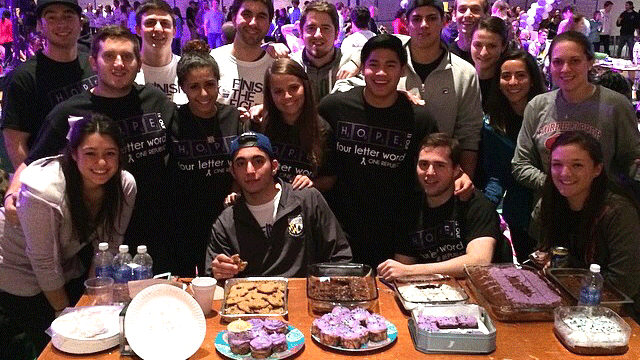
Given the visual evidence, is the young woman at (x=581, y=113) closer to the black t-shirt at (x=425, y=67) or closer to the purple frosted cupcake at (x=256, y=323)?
the black t-shirt at (x=425, y=67)

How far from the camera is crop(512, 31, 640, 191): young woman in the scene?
10.5 ft

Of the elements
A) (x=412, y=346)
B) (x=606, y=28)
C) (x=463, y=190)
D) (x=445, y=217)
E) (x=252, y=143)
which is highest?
(x=606, y=28)

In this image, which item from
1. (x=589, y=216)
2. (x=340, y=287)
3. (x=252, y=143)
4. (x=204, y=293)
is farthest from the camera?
(x=252, y=143)

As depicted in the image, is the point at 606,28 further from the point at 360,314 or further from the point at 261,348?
the point at 261,348

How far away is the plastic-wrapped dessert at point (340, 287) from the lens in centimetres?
236

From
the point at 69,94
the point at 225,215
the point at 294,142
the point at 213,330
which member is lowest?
the point at 213,330

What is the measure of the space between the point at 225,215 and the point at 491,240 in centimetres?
132

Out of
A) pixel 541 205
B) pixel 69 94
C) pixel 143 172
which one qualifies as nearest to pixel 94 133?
pixel 143 172

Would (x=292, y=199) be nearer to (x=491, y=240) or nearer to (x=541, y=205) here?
(x=491, y=240)

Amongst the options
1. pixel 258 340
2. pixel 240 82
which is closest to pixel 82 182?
pixel 258 340

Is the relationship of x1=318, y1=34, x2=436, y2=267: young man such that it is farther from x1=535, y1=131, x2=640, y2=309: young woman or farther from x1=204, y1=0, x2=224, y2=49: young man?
x1=204, y1=0, x2=224, y2=49: young man

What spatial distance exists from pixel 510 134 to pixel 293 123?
143 cm

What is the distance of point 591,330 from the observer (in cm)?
215

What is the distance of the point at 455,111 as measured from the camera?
12.3 feet
